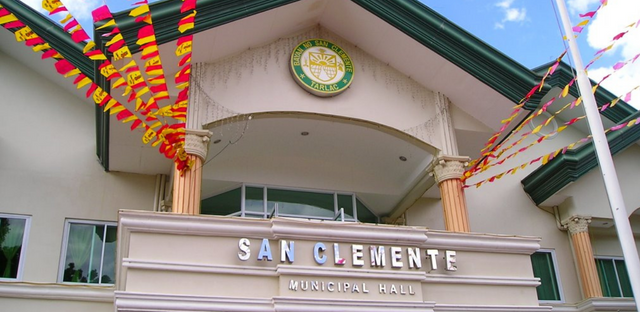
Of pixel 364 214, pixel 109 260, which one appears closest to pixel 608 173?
pixel 364 214

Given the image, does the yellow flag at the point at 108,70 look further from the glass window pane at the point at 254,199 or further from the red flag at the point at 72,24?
the glass window pane at the point at 254,199

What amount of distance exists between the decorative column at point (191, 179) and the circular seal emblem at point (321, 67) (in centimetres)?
237

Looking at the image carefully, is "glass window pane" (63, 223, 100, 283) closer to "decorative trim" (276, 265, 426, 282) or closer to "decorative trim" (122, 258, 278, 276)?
"decorative trim" (122, 258, 278, 276)

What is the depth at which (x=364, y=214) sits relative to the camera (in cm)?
1742

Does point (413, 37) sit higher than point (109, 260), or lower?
higher

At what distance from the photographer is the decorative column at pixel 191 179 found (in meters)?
12.8

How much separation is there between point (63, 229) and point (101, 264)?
3.48ft

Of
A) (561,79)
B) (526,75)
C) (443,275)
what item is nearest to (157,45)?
(443,275)

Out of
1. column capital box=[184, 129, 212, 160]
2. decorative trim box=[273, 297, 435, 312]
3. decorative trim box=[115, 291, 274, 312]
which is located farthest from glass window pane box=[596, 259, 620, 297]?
column capital box=[184, 129, 212, 160]

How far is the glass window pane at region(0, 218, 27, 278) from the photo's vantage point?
14766 millimetres

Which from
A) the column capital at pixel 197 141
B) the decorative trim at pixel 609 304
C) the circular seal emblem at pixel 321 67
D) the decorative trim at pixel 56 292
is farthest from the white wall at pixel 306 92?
the decorative trim at pixel 609 304

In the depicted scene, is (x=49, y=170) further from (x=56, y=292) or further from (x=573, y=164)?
(x=573, y=164)

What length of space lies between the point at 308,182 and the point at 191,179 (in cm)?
411

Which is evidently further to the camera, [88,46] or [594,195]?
[594,195]
